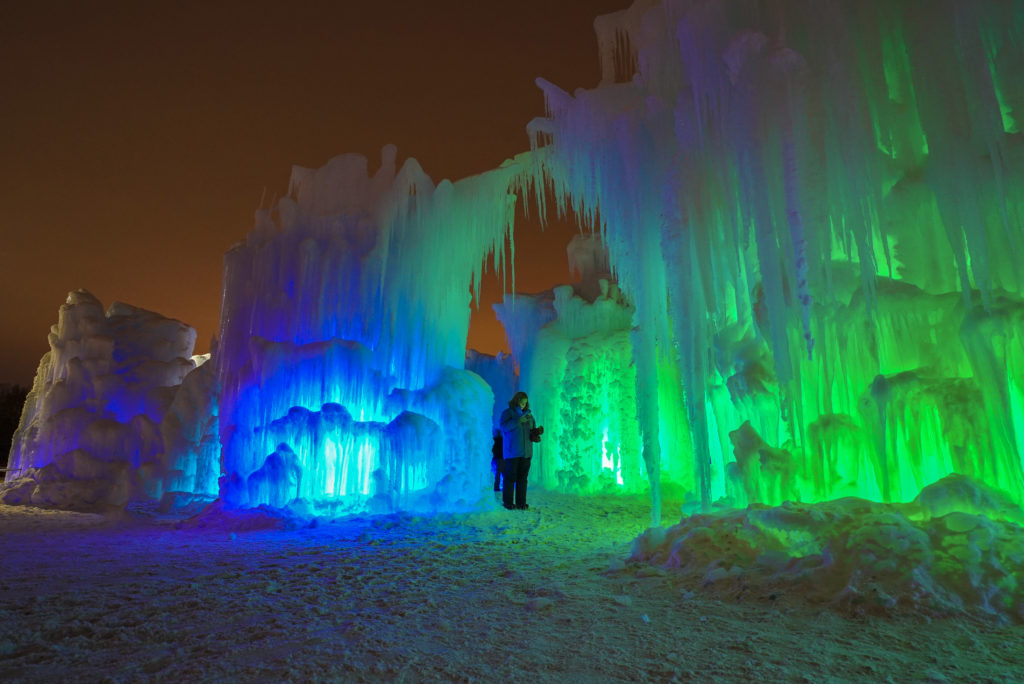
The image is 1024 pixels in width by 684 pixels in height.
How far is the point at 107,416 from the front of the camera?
12.7 meters

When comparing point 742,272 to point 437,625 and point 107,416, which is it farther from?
point 107,416

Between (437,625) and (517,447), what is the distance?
243 inches

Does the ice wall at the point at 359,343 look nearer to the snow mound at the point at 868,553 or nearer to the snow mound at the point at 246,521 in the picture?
the snow mound at the point at 246,521

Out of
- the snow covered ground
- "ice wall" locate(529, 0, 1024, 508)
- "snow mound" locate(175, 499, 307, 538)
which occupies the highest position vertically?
"ice wall" locate(529, 0, 1024, 508)

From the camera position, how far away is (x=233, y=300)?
1105 centimetres

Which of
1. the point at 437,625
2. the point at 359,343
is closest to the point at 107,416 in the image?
the point at 359,343

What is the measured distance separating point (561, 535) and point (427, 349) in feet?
17.8

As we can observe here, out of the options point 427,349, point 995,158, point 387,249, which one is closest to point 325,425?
point 427,349

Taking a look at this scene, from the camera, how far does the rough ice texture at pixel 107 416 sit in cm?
1197

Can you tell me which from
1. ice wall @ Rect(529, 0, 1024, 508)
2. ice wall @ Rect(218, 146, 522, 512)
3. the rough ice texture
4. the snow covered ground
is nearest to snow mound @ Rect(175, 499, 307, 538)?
ice wall @ Rect(218, 146, 522, 512)

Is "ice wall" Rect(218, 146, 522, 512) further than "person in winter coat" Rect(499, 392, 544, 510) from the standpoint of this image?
No

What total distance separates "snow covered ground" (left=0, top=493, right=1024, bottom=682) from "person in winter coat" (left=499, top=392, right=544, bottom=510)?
146 inches

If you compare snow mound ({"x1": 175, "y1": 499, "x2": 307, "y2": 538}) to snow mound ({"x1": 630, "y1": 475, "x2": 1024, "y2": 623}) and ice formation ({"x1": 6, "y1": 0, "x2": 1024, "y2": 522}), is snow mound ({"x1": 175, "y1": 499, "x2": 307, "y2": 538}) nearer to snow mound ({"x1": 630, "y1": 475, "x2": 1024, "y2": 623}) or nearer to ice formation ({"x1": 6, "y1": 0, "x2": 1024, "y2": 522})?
ice formation ({"x1": 6, "y1": 0, "x2": 1024, "y2": 522})

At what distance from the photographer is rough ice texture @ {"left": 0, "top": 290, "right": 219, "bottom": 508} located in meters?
12.0
